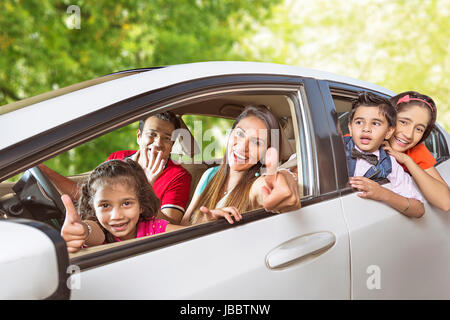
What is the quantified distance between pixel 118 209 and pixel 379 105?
1255mm

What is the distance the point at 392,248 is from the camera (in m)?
2.01

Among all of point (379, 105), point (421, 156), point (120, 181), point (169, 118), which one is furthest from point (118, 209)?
point (421, 156)

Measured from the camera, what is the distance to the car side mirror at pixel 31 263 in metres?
1.01

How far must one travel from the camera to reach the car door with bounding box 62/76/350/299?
1363mm

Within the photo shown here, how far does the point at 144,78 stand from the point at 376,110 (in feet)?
3.71

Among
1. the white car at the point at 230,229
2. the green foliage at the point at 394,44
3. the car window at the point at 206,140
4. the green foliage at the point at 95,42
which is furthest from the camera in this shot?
the green foliage at the point at 394,44

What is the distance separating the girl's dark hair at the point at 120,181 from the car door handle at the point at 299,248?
1.64ft

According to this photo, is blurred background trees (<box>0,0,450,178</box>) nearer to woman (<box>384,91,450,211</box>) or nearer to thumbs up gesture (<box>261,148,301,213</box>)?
thumbs up gesture (<box>261,148,301,213</box>)

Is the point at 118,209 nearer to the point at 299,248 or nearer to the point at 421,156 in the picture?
the point at 299,248

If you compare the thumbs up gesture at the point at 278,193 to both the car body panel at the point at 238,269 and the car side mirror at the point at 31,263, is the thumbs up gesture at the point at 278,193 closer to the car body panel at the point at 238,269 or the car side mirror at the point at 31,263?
the car body panel at the point at 238,269

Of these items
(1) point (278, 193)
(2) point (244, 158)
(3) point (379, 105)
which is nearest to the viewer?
(1) point (278, 193)

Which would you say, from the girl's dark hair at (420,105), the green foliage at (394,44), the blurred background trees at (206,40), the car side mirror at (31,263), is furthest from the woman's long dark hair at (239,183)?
the green foliage at (394,44)

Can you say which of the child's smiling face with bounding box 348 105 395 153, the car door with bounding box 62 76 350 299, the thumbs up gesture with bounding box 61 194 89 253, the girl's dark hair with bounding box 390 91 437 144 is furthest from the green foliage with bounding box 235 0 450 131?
the thumbs up gesture with bounding box 61 194 89 253

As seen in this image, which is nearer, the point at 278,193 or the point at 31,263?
the point at 31,263
